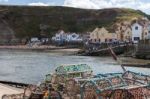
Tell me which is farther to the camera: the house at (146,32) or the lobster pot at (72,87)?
the house at (146,32)

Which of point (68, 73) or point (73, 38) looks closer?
point (68, 73)

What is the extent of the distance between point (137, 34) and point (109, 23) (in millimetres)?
73224

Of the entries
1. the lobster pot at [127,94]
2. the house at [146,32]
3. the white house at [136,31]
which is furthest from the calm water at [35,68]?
the white house at [136,31]

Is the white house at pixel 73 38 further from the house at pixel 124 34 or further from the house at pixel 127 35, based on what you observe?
the house at pixel 127 35

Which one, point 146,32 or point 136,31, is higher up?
point 136,31

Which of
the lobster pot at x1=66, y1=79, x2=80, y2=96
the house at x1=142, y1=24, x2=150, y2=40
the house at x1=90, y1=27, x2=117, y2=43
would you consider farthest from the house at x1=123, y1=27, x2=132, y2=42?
the lobster pot at x1=66, y1=79, x2=80, y2=96

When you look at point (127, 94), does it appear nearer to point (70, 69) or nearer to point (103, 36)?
point (70, 69)

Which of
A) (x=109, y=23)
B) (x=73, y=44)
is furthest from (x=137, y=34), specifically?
(x=109, y=23)

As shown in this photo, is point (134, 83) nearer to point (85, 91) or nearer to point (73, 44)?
point (85, 91)

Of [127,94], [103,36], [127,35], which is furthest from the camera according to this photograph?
[103,36]

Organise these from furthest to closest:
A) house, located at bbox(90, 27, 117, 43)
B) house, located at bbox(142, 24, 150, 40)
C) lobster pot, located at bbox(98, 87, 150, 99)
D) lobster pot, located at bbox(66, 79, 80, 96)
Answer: house, located at bbox(90, 27, 117, 43)
house, located at bbox(142, 24, 150, 40)
lobster pot, located at bbox(66, 79, 80, 96)
lobster pot, located at bbox(98, 87, 150, 99)

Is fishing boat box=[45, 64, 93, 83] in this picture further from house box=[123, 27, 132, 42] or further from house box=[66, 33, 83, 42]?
house box=[66, 33, 83, 42]

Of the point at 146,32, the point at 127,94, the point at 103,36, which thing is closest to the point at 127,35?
the point at 103,36

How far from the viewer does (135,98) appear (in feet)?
65.0
